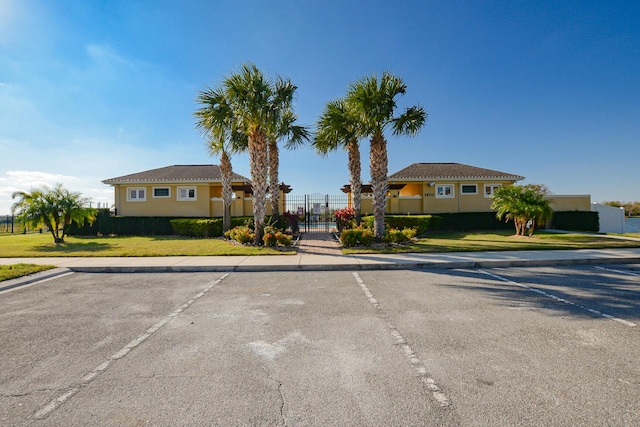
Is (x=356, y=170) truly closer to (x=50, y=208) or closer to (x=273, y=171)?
(x=273, y=171)

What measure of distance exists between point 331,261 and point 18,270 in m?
8.88

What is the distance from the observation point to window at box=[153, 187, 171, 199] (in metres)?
22.9

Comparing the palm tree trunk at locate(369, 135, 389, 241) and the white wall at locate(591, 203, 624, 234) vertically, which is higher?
the palm tree trunk at locate(369, 135, 389, 241)

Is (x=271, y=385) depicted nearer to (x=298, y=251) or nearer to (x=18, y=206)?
(x=298, y=251)

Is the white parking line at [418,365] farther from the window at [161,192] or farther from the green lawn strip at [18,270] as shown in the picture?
the window at [161,192]

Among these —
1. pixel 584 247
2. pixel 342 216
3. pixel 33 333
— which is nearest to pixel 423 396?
pixel 33 333

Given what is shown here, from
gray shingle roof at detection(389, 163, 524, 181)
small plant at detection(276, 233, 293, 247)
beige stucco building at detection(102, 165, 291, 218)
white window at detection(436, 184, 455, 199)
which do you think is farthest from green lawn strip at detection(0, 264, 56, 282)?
white window at detection(436, 184, 455, 199)

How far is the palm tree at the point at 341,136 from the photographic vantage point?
1495 centimetres

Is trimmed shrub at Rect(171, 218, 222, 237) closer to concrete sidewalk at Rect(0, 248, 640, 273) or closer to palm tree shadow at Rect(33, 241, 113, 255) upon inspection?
palm tree shadow at Rect(33, 241, 113, 255)

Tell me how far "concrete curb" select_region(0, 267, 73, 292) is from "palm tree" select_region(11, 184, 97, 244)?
9458mm

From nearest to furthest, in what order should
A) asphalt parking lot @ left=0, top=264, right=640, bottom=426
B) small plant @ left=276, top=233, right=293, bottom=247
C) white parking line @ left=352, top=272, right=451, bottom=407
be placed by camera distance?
asphalt parking lot @ left=0, top=264, right=640, bottom=426 → white parking line @ left=352, top=272, right=451, bottom=407 → small plant @ left=276, top=233, right=293, bottom=247

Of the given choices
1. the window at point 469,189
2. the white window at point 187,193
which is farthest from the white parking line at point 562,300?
the white window at point 187,193

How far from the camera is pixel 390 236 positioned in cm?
1324

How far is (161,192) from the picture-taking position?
23.0 metres
